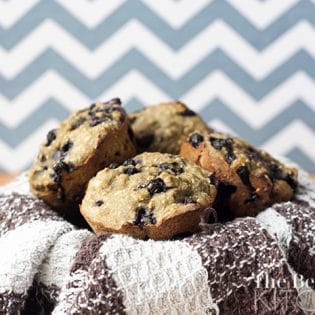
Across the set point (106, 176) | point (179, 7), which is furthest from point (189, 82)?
point (106, 176)

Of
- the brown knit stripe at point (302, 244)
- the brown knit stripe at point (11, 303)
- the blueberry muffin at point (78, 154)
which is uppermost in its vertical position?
the blueberry muffin at point (78, 154)

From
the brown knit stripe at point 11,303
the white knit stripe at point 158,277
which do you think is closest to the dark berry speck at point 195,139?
the white knit stripe at point 158,277

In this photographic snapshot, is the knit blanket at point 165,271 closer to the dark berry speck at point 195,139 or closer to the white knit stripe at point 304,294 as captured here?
the white knit stripe at point 304,294

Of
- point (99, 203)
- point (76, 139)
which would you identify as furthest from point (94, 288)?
point (76, 139)

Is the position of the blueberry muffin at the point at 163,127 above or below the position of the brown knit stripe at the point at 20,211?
above

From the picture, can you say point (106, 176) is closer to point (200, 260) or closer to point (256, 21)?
point (200, 260)

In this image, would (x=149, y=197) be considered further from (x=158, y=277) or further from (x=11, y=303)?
(x=11, y=303)

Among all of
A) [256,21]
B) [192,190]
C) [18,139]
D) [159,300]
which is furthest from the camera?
[18,139]
